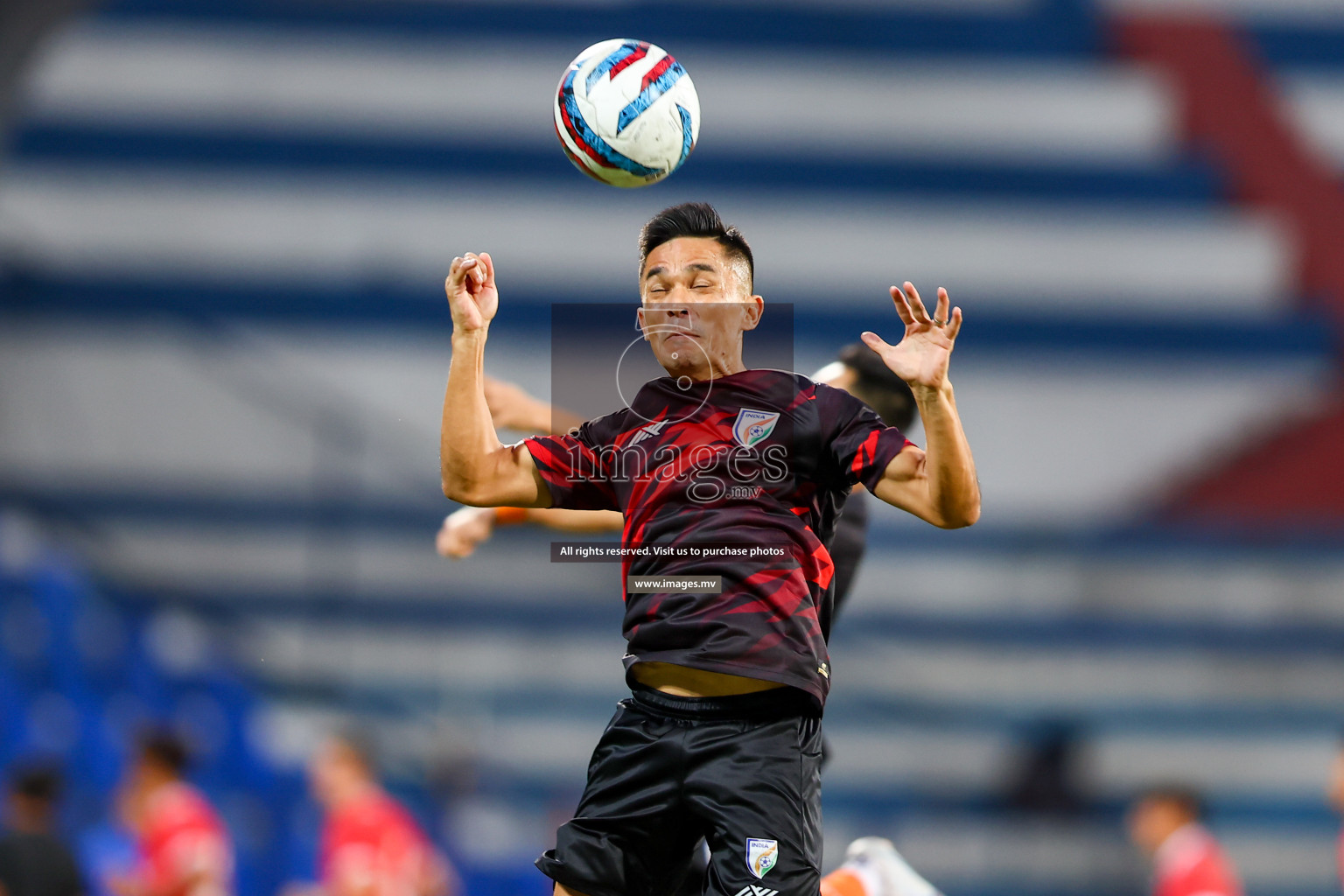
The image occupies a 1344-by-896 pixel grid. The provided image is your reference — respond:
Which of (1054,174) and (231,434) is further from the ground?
(1054,174)

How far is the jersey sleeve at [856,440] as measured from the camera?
2.70m

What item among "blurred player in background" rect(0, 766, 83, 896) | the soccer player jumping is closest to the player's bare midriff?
the soccer player jumping

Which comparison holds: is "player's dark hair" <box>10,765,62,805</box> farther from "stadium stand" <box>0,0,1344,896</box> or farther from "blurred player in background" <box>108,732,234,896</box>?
"stadium stand" <box>0,0,1344,896</box>

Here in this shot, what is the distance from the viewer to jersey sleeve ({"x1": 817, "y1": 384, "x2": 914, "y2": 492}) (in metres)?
2.70

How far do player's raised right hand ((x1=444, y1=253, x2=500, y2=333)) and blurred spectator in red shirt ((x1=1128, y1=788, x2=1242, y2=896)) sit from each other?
6151 mm

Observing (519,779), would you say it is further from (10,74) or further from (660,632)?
(660,632)

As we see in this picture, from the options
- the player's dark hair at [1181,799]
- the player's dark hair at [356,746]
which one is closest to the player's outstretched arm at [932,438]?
the player's dark hair at [356,746]

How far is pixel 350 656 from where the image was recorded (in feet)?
32.7

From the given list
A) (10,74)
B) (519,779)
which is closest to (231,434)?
(519,779)

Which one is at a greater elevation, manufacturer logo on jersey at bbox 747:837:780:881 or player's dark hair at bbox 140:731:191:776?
manufacturer logo on jersey at bbox 747:837:780:881

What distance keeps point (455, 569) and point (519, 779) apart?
1933 mm

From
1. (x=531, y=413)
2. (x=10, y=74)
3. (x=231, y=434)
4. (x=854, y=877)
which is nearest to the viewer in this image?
(x=531, y=413)

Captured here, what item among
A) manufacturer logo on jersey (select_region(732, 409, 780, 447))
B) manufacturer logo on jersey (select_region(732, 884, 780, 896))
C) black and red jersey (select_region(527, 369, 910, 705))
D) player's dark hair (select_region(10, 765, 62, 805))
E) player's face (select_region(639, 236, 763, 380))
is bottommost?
player's dark hair (select_region(10, 765, 62, 805))

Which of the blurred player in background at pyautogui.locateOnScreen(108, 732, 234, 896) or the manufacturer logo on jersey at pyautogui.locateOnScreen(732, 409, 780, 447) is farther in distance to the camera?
the blurred player in background at pyautogui.locateOnScreen(108, 732, 234, 896)
